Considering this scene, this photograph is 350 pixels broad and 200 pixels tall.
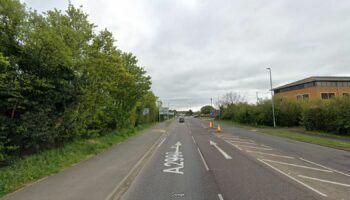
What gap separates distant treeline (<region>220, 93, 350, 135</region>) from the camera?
24.5 m

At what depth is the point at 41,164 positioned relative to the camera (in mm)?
9695

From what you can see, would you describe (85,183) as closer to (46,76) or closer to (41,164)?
(41,164)

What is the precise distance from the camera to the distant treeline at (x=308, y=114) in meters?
24.5

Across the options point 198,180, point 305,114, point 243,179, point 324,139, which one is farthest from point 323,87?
point 198,180

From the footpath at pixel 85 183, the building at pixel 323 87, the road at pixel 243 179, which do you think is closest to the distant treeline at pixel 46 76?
the footpath at pixel 85 183

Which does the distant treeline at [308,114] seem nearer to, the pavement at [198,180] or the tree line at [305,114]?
the tree line at [305,114]

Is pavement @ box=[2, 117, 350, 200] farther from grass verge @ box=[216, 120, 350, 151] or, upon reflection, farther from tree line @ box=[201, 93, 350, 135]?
tree line @ box=[201, 93, 350, 135]

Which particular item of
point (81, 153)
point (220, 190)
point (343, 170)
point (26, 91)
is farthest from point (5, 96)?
point (343, 170)

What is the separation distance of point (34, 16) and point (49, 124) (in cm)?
500

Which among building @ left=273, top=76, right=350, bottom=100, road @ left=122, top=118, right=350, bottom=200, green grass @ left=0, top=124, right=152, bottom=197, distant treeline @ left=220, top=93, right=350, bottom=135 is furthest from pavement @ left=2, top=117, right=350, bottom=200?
building @ left=273, top=76, right=350, bottom=100

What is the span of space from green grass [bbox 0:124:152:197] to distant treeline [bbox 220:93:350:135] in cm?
2354

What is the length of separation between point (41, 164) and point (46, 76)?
4.14 metres

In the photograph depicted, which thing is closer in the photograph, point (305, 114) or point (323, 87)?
point (305, 114)

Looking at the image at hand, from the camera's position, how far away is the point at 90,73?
47.8 ft
